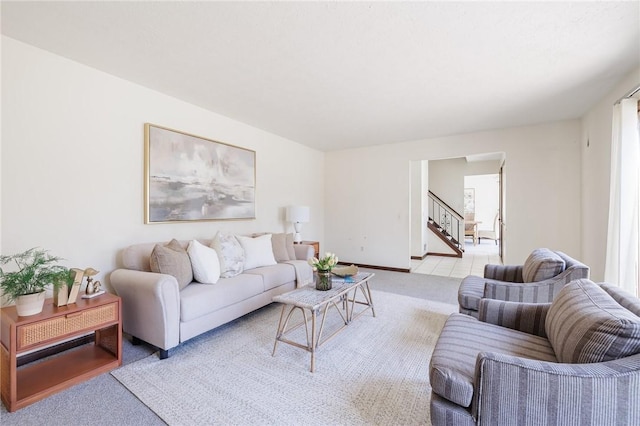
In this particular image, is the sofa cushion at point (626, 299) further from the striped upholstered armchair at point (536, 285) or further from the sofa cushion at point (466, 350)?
the striped upholstered armchair at point (536, 285)

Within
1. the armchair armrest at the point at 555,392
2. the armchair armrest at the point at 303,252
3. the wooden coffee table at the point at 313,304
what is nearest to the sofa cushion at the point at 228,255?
the wooden coffee table at the point at 313,304

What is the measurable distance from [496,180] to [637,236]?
343 inches

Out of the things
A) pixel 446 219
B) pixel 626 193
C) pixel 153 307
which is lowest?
pixel 153 307

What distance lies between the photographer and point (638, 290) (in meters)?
2.60

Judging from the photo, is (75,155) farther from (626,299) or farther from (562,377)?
(626,299)

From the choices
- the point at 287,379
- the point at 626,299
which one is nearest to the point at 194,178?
the point at 287,379

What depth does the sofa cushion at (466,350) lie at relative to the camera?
1.22 m

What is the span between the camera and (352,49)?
2.28 metres

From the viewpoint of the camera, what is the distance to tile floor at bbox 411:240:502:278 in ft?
17.9

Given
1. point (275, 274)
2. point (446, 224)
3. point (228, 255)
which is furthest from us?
point (446, 224)

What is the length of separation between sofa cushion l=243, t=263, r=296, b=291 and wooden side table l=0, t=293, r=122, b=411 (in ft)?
4.34

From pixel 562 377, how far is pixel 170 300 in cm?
238

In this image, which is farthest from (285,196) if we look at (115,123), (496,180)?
(496,180)

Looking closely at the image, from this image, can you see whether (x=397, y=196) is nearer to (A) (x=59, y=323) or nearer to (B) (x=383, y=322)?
(B) (x=383, y=322)
